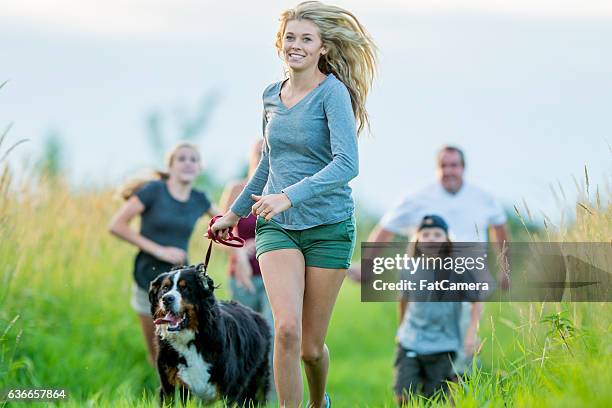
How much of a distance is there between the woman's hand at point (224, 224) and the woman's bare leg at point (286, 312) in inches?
13.3

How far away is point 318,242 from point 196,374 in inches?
60.1

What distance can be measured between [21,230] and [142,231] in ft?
4.39

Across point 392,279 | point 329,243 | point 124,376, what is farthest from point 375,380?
point 329,243

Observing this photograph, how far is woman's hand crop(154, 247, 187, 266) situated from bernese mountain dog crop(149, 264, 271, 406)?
1881 millimetres

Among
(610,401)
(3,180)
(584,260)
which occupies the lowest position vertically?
(610,401)

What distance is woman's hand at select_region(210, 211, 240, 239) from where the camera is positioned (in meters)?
5.99

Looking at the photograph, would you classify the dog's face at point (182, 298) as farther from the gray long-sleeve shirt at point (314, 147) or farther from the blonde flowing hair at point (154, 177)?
the blonde flowing hair at point (154, 177)

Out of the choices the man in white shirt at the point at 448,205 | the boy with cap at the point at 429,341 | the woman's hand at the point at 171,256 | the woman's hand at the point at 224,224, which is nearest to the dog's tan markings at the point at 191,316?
the woman's hand at the point at 224,224

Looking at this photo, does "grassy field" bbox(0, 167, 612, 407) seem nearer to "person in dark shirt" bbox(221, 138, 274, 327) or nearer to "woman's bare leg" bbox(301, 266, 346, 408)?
"woman's bare leg" bbox(301, 266, 346, 408)

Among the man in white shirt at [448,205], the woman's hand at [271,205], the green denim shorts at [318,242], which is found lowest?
the green denim shorts at [318,242]

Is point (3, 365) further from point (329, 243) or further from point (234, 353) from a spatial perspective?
point (329, 243)

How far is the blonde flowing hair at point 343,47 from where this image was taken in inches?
231

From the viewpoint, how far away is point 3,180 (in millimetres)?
7359

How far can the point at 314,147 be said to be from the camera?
5676mm
